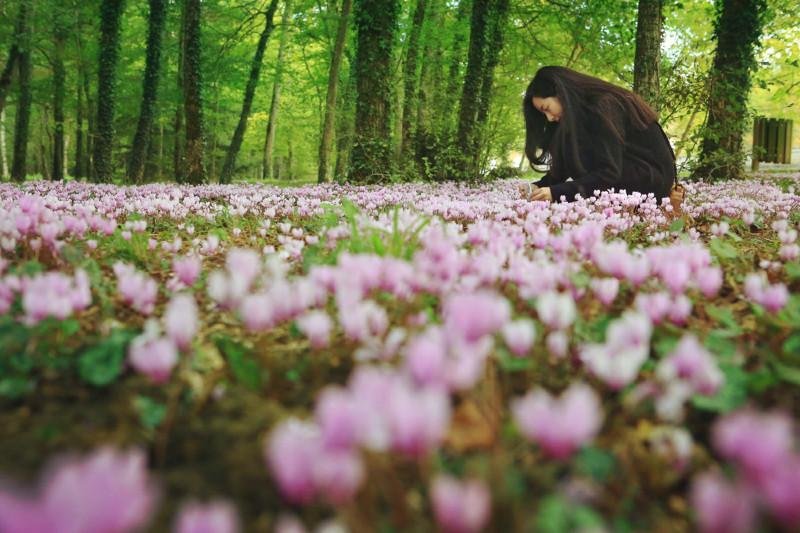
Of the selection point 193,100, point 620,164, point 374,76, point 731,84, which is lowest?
point 620,164

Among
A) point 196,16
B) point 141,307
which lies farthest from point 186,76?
point 141,307

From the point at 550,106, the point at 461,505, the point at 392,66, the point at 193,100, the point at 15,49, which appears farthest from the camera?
the point at 15,49

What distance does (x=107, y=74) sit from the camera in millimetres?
15617

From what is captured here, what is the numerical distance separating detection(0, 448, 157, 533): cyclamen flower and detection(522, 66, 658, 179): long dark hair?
6009 mm

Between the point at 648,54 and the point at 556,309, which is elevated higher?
the point at 648,54

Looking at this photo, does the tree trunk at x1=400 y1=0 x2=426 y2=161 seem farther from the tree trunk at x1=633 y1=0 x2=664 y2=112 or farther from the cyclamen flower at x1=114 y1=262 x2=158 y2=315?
the cyclamen flower at x1=114 y1=262 x2=158 y2=315

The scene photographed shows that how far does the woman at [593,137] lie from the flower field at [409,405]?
11.8 ft

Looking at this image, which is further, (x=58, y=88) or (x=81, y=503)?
(x=58, y=88)

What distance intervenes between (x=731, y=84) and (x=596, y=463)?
49.3 ft

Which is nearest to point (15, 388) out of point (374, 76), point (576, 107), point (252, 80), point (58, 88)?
point (576, 107)

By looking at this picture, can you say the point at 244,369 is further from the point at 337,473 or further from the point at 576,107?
the point at 576,107

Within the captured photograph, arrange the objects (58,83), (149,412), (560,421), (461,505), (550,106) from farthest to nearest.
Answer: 1. (58,83)
2. (550,106)
3. (149,412)
4. (560,421)
5. (461,505)

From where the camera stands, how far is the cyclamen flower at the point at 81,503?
0.65m

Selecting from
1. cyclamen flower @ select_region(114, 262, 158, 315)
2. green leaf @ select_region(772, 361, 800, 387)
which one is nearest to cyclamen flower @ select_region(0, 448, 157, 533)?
cyclamen flower @ select_region(114, 262, 158, 315)
